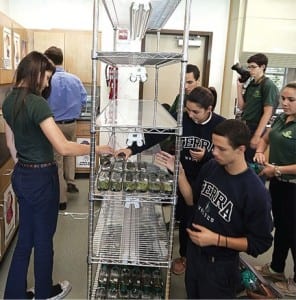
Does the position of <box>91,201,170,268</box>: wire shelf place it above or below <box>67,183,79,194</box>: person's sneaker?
above

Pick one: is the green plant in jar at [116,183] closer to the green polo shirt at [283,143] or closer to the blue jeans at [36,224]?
the blue jeans at [36,224]

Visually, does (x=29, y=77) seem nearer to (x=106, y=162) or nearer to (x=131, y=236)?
(x=106, y=162)

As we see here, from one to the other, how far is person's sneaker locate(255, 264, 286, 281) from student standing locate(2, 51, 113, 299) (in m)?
1.52

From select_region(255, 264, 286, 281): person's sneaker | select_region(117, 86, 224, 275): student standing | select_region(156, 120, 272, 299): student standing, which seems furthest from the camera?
select_region(255, 264, 286, 281): person's sneaker

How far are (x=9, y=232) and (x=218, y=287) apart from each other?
1784mm

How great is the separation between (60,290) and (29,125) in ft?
3.73

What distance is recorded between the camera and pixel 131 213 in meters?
2.35

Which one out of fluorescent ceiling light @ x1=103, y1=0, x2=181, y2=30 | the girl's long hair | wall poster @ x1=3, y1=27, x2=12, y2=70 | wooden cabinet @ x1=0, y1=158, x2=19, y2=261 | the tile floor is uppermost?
fluorescent ceiling light @ x1=103, y1=0, x2=181, y2=30

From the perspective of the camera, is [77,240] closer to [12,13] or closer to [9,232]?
[9,232]

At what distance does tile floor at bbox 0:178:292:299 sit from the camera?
233cm

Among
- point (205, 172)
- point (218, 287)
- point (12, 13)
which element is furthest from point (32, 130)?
point (12, 13)

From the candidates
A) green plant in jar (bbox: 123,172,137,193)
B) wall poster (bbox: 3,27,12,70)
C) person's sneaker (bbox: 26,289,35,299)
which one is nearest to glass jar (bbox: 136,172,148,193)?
green plant in jar (bbox: 123,172,137,193)

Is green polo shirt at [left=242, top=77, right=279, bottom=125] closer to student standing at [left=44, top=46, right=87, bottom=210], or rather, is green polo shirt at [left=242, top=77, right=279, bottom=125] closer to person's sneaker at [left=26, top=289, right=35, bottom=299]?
student standing at [left=44, top=46, right=87, bottom=210]

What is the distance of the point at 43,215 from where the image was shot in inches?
75.2
